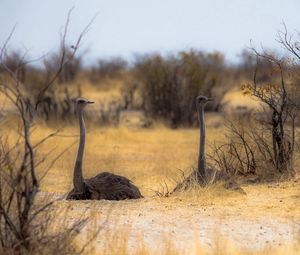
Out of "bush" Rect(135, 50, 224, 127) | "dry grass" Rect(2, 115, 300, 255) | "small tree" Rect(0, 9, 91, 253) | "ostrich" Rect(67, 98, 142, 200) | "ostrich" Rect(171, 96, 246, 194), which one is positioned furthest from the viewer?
"bush" Rect(135, 50, 224, 127)

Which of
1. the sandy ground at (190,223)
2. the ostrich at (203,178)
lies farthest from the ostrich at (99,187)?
the ostrich at (203,178)

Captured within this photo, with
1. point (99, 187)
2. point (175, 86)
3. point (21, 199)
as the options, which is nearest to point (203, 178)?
point (99, 187)

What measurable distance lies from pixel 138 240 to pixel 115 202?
2.16 metres

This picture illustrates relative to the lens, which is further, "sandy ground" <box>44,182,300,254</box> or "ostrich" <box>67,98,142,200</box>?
"ostrich" <box>67,98,142,200</box>

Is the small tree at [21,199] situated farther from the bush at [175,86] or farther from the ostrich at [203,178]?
the bush at [175,86]

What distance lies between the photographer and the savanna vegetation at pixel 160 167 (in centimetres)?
623

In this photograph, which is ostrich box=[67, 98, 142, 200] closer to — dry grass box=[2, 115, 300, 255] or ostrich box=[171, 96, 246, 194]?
dry grass box=[2, 115, 300, 255]

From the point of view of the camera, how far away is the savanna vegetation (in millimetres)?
6230

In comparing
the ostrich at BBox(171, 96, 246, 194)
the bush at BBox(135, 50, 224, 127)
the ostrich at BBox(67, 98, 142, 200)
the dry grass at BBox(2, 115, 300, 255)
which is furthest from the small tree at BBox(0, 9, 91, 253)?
the bush at BBox(135, 50, 224, 127)

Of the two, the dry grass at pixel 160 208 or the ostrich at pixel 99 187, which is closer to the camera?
the dry grass at pixel 160 208

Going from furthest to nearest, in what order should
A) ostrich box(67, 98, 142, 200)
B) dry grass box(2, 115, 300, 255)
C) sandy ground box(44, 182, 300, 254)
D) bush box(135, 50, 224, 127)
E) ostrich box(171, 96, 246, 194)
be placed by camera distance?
1. bush box(135, 50, 224, 127)
2. ostrich box(171, 96, 246, 194)
3. ostrich box(67, 98, 142, 200)
4. sandy ground box(44, 182, 300, 254)
5. dry grass box(2, 115, 300, 255)

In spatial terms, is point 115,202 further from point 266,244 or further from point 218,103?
point 218,103

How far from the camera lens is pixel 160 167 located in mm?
14094

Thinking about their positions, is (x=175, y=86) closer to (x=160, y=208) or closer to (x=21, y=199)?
(x=160, y=208)
